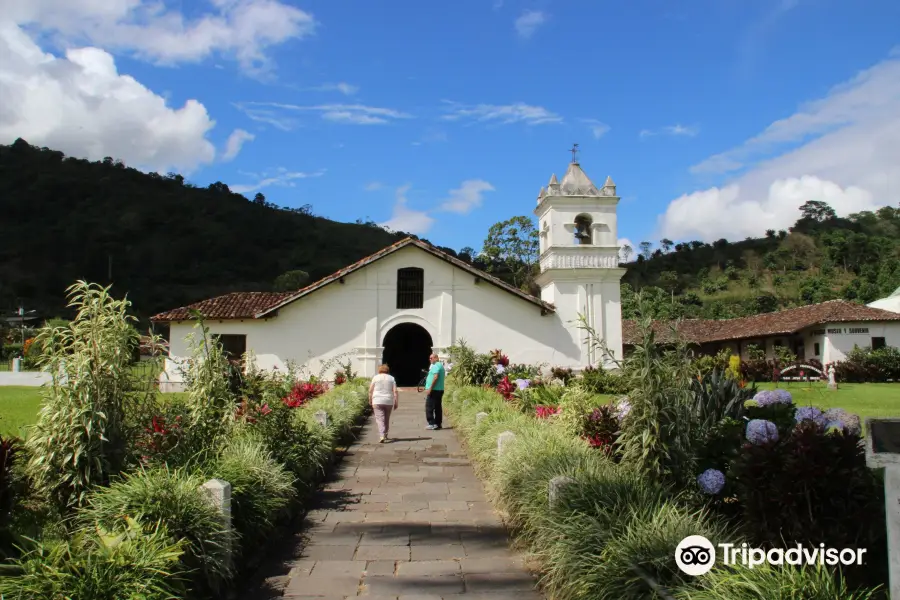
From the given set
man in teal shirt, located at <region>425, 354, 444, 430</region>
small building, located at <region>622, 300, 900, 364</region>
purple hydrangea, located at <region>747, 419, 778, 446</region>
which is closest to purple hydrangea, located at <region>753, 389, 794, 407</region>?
purple hydrangea, located at <region>747, 419, 778, 446</region>

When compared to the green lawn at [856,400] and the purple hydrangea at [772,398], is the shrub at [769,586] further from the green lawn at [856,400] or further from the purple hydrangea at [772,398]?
the green lawn at [856,400]

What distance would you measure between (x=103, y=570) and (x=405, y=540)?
9.41ft

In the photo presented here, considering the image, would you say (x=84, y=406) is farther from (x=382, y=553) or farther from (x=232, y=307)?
(x=232, y=307)

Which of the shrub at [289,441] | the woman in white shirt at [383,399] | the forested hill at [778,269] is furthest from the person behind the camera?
the forested hill at [778,269]

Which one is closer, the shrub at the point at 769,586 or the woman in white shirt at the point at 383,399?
the shrub at the point at 769,586

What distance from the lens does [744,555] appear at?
3.87m

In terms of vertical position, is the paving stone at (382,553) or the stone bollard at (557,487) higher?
the stone bollard at (557,487)

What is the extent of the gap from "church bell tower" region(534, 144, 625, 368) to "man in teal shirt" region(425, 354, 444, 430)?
Answer: 42.3 feet

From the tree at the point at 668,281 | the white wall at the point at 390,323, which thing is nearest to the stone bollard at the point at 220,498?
the white wall at the point at 390,323

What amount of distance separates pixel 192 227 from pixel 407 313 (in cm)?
5294

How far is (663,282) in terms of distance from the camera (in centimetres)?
6825

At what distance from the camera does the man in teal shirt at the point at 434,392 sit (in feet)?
41.3

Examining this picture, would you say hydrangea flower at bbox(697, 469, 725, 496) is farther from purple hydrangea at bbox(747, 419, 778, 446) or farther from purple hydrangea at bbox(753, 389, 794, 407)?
purple hydrangea at bbox(753, 389, 794, 407)

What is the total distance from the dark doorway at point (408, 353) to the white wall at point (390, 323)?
3689 millimetres
